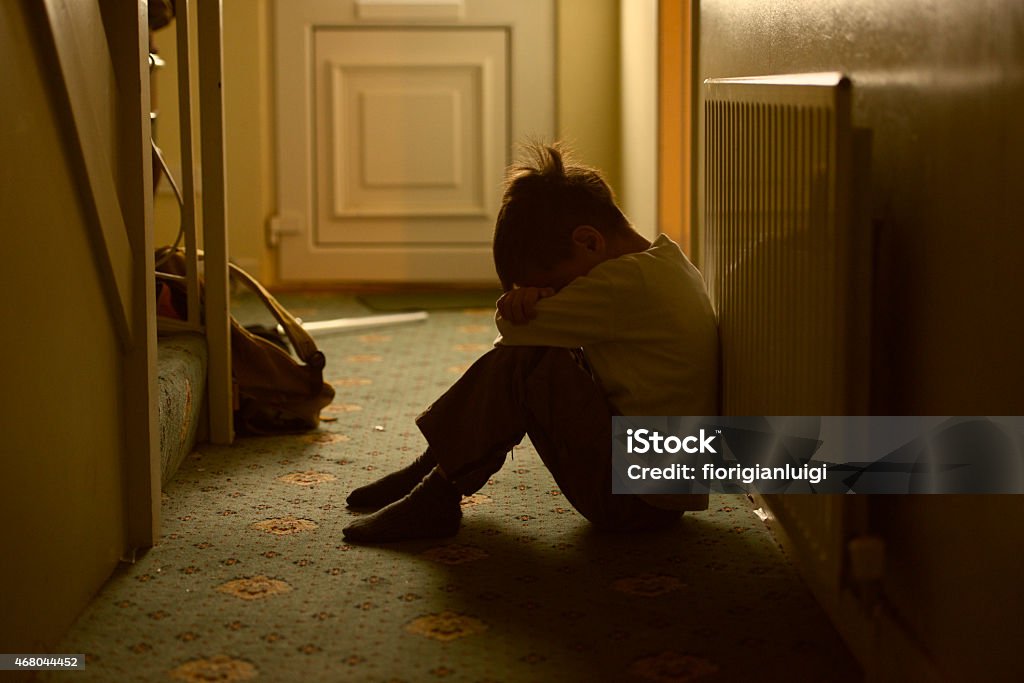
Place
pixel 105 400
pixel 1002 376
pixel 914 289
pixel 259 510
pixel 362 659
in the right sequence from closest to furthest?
pixel 1002 376, pixel 914 289, pixel 362 659, pixel 105 400, pixel 259 510

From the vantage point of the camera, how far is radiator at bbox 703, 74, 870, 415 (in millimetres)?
1022

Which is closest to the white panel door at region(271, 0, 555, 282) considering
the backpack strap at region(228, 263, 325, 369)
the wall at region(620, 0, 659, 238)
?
the wall at region(620, 0, 659, 238)

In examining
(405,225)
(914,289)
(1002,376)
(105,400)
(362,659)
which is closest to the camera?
(1002,376)

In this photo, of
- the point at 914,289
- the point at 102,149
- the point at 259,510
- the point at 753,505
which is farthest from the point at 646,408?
the point at 102,149

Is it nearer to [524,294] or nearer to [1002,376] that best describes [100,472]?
[524,294]

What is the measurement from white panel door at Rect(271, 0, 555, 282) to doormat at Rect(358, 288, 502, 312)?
123 millimetres

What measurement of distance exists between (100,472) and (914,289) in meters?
0.89

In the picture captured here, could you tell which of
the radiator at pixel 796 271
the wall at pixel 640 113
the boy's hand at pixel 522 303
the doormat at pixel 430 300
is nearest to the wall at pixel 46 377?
the boy's hand at pixel 522 303

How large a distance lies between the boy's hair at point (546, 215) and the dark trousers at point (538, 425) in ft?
0.37

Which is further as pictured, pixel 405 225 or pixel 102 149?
pixel 405 225

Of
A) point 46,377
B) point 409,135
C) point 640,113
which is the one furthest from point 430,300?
point 46,377

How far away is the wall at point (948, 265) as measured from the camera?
0.88 metres

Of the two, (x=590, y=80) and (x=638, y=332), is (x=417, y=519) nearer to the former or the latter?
(x=638, y=332)

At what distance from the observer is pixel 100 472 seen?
1.39 m
